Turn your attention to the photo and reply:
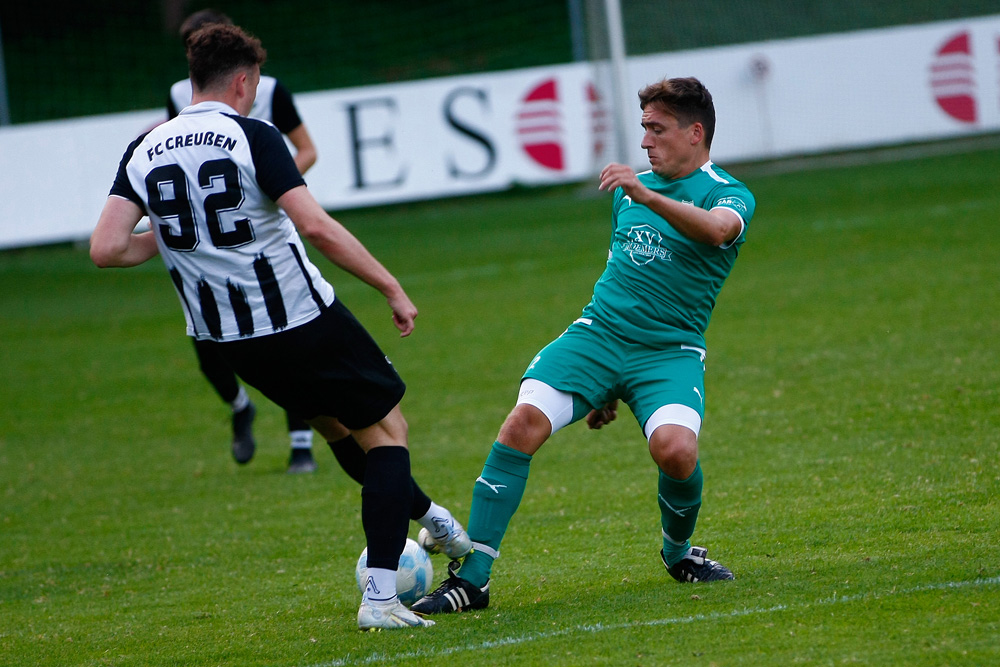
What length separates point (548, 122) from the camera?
18.4 m

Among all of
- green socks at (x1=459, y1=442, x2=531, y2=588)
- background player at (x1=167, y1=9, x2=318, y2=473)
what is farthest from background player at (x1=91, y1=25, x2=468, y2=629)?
background player at (x1=167, y1=9, x2=318, y2=473)

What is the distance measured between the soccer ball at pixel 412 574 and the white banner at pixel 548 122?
13.3 metres

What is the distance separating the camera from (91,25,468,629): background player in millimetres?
3920

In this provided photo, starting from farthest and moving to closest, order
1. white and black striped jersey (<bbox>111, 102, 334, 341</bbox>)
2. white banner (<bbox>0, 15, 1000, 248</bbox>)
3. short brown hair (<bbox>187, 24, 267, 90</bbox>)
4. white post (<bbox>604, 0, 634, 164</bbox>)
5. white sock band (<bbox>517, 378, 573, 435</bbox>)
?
white post (<bbox>604, 0, 634, 164</bbox>)
white banner (<bbox>0, 15, 1000, 248</bbox>)
white sock band (<bbox>517, 378, 573, 435</bbox>)
short brown hair (<bbox>187, 24, 267, 90</bbox>)
white and black striped jersey (<bbox>111, 102, 334, 341</bbox>)

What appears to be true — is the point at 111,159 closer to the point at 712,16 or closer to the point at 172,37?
the point at 172,37

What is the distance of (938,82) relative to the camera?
62.9 ft

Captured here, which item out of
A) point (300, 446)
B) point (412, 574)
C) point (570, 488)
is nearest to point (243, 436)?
point (300, 446)

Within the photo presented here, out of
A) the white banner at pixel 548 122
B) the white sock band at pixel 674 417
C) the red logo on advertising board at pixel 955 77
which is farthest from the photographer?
the red logo on advertising board at pixel 955 77

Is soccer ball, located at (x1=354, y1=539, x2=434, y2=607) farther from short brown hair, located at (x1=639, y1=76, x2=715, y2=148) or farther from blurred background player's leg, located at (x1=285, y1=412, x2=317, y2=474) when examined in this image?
blurred background player's leg, located at (x1=285, y1=412, x2=317, y2=474)

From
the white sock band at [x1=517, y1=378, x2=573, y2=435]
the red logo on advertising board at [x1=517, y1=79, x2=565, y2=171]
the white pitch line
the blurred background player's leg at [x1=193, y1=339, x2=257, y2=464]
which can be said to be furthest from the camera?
the red logo on advertising board at [x1=517, y1=79, x2=565, y2=171]

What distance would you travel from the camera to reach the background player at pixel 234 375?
22.8ft

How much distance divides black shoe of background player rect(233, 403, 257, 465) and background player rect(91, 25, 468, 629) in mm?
3160

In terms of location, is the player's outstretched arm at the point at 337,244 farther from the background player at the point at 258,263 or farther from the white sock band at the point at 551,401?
the white sock band at the point at 551,401

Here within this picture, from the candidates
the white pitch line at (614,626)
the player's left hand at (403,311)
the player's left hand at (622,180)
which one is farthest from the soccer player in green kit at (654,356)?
the player's left hand at (403,311)
